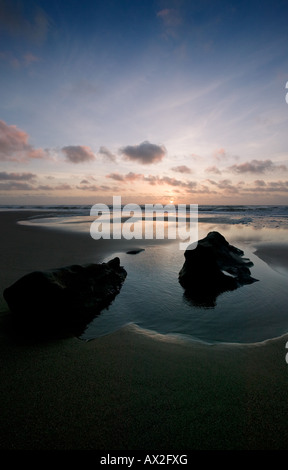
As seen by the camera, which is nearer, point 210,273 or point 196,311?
point 196,311

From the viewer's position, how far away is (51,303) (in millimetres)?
3564

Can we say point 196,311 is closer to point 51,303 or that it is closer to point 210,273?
point 210,273

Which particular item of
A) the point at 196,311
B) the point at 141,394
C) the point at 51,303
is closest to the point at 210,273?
the point at 196,311

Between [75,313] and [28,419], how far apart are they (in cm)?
196

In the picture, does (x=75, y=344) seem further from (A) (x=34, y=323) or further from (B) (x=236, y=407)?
(B) (x=236, y=407)

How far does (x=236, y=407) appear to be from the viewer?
6.89 feet

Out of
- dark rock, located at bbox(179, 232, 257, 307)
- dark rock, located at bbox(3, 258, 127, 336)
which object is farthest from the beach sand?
dark rock, located at bbox(179, 232, 257, 307)

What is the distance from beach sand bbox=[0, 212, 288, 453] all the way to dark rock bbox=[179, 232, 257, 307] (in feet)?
7.79

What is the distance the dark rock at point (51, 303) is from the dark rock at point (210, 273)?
8.08 feet

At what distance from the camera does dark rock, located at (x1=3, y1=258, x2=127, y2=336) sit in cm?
347

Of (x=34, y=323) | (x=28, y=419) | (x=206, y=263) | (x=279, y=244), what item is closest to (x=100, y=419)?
(x=28, y=419)

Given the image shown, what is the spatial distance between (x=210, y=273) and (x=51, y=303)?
432 cm

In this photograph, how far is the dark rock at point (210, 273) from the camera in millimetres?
5699

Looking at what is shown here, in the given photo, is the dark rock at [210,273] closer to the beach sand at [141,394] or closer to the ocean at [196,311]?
the ocean at [196,311]
